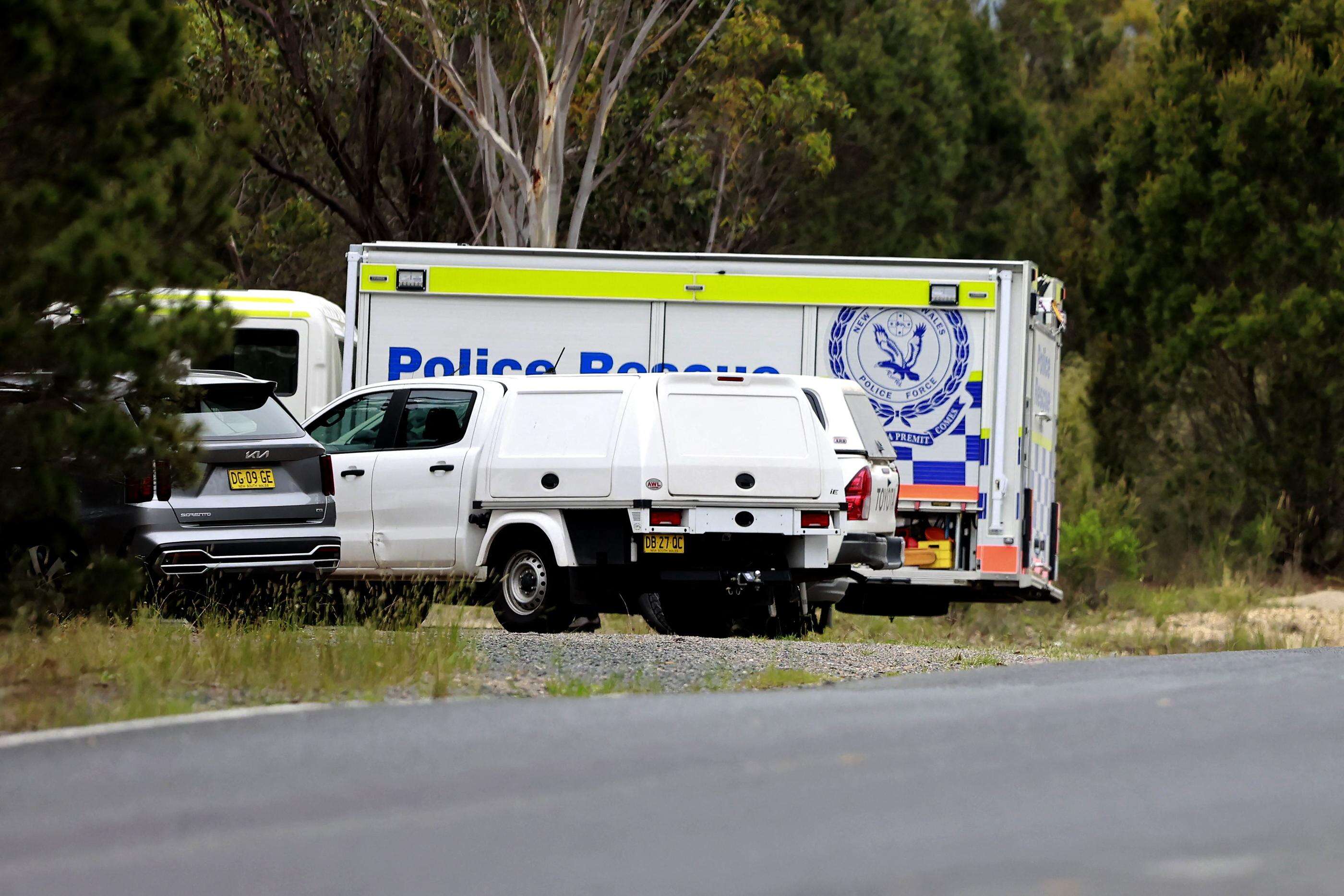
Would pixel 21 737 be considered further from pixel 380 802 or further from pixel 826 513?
pixel 826 513

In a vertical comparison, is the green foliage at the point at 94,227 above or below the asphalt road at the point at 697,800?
above

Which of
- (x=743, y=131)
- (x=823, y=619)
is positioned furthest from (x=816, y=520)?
(x=743, y=131)

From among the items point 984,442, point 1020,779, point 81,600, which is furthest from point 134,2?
point 984,442

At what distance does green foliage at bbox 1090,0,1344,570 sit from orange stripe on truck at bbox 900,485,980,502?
27.6 feet

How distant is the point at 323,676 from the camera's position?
402 inches

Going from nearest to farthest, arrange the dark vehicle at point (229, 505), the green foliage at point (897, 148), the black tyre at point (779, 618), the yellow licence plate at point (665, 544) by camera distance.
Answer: the dark vehicle at point (229, 505) → the yellow licence plate at point (665, 544) → the black tyre at point (779, 618) → the green foliage at point (897, 148)

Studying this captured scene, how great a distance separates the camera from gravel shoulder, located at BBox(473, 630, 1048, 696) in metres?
10.9

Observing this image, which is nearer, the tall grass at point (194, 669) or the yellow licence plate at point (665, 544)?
the tall grass at point (194, 669)

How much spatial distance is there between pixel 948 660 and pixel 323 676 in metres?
4.40

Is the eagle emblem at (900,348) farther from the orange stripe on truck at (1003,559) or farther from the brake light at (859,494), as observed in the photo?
the brake light at (859,494)

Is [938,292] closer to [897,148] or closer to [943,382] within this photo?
[943,382]

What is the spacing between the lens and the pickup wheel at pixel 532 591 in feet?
49.6

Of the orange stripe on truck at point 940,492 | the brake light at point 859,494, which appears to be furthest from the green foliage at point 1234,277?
the brake light at point 859,494

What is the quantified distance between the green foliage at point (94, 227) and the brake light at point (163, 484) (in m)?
2.21
